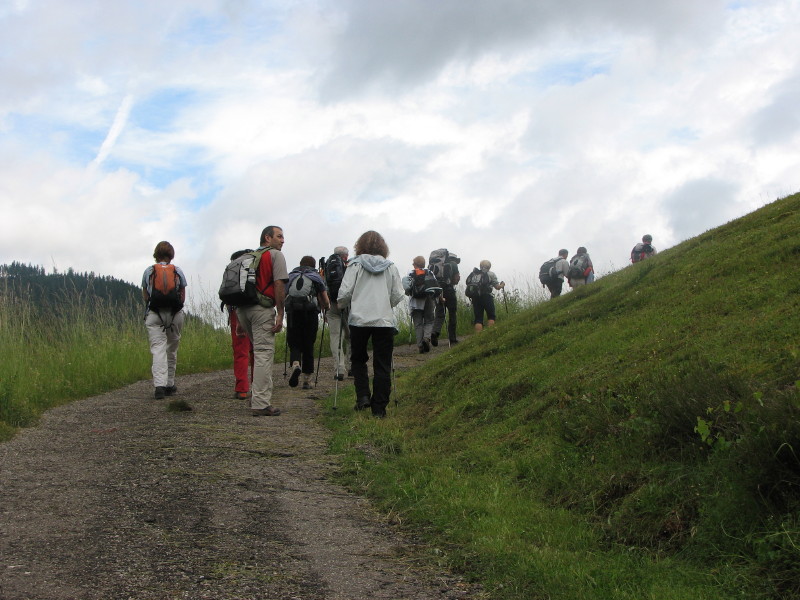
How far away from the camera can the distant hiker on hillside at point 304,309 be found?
1224 centimetres

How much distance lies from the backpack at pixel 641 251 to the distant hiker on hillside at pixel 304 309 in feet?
34.9

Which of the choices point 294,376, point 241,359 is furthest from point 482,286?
point 241,359

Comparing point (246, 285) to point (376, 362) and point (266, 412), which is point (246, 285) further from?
point (376, 362)

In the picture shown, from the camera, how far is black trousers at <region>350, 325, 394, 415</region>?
9.78 metres

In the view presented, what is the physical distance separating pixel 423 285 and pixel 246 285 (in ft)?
26.9

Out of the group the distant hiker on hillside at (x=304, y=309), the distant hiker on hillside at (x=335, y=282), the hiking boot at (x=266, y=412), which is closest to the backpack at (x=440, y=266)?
the distant hiker on hillside at (x=335, y=282)

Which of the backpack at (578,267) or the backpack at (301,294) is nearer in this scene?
the backpack at (301,294)

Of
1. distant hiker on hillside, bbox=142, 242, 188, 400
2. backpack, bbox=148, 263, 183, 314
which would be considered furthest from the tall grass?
backpack, bbox=148, 263, 183, 314

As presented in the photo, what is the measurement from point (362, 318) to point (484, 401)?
2019 mm

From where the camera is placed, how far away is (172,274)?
38.0 feet

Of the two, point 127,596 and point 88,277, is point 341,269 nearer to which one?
point 88,277

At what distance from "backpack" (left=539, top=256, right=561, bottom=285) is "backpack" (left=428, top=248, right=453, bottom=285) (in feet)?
12.3

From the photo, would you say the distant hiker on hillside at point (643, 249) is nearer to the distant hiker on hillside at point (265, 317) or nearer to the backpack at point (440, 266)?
the backpack at point (440, 266)

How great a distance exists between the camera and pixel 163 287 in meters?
11.5
